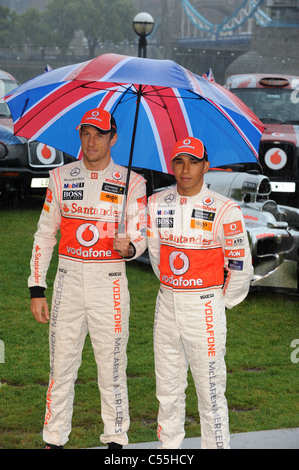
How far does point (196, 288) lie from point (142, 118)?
112 cm

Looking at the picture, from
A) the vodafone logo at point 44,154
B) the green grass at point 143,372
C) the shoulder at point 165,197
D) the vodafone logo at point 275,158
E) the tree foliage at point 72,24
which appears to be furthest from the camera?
the tree foliage at point 72,24

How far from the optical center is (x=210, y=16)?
16488 cm

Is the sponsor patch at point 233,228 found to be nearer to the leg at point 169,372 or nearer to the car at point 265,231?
the leg at point 169,372

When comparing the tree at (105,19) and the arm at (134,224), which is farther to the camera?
the tree at (105,19)

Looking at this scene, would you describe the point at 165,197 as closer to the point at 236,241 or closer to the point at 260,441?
the point at 236,241

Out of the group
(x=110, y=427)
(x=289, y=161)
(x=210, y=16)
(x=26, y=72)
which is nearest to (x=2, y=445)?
(x=110, y=427)

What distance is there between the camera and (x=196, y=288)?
10.5ft

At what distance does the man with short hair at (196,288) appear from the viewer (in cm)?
321

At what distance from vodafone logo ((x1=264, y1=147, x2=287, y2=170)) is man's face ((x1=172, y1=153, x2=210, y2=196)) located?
7741 mm

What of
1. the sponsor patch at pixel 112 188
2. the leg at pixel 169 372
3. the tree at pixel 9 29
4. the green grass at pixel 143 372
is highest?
the tree at pixel 9 29

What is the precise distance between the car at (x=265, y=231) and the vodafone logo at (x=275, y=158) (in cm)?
354

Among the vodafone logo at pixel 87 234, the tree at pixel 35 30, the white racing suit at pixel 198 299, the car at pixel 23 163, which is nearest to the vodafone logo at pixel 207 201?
the white racing suit at pixel 198 299

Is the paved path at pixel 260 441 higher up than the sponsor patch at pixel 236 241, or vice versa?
the sponsor patch at pixel 236 241

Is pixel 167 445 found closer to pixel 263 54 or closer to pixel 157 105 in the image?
pixel 157 105
